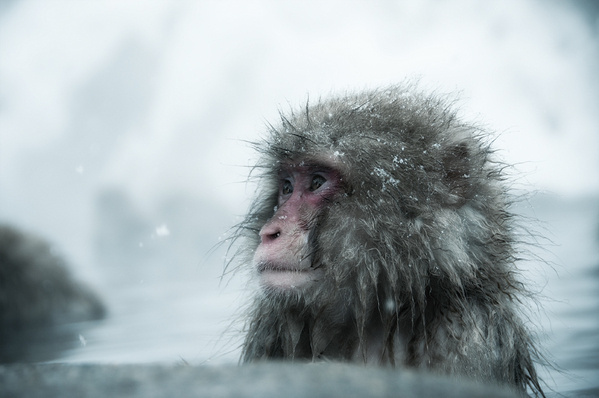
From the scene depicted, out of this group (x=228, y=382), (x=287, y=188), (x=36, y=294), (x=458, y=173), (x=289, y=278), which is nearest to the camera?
(x=228, y=382)

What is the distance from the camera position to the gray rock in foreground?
850mm

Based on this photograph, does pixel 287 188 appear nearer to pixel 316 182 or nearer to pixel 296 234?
pixel 316 182

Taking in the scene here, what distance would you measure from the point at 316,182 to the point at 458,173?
607 mm

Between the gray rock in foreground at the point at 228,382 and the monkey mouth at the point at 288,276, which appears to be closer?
the gray rock in foreground at the point at 228,382

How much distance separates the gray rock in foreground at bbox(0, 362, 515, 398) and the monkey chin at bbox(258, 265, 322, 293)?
1410 mm

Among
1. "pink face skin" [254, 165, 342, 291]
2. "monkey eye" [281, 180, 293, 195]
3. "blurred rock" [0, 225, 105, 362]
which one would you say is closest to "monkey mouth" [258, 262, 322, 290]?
"pink face skin" [254, 165, 342, 291]

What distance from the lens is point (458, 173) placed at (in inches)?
102

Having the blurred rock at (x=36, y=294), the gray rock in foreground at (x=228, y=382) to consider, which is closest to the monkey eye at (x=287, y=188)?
the gray rock in foreground at (x=228, y=382)

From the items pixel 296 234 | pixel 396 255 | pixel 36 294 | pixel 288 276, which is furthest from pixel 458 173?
pixel 36 294

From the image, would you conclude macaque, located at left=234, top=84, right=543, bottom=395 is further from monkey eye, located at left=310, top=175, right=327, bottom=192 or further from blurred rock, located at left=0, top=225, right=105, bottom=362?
blurred rock, located at left=0, top=225, right=105, bottom=362

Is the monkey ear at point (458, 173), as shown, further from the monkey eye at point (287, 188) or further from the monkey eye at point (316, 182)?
the monkey eye at point (287, 188)

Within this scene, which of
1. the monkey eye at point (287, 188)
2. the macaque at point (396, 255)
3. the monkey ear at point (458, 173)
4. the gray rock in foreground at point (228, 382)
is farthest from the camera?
the monkey eye at point (287, 188)

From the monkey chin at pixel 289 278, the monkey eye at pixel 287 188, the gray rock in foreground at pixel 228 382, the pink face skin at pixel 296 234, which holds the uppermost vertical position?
the monkey eye at pixel 287 188

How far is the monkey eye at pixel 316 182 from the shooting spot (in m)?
2.63
